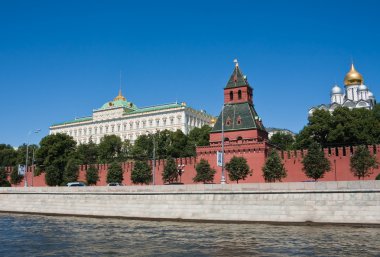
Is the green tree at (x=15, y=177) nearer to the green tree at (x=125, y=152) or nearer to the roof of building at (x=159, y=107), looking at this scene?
the green tree at (x=125, y=152)

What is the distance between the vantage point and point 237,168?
150 ft

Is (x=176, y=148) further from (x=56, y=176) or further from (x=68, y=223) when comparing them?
(x=68, y=223)

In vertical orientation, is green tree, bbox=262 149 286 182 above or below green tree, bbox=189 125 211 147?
below

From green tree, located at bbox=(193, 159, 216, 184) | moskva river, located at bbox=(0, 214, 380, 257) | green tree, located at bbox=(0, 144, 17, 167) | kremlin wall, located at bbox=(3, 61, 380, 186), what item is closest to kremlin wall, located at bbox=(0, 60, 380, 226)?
kremlin wall, located at bbox=(3, 61, 380, 186)

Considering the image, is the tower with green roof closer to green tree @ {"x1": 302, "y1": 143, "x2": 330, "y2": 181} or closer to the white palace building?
green tree @ {"x1": 302, "y1": 143, "x2": 330, "y2": 181}

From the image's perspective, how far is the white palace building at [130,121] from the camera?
105750mm

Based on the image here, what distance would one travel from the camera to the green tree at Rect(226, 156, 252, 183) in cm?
4572

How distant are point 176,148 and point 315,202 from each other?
48.5m

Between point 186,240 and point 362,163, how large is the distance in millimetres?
25986

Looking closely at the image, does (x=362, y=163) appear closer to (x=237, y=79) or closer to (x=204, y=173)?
(x=204, y=173)

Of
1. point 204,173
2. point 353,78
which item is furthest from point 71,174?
point 353,78

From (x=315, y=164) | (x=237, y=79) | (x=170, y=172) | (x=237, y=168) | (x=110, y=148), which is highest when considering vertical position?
(x=237, y=79)

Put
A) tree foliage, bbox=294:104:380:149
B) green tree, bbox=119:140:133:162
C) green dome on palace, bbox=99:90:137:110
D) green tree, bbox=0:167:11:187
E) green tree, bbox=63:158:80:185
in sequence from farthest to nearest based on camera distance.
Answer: green dome on palace, bbox=99:90:137:110
green tree, bbox=119:140:133:162
green tree, bbox=0:167:11:187
green tree, bbox=63:158:80:185
tree foliage, bbox=294:104:380:149

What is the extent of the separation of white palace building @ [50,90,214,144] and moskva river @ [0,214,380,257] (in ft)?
237
